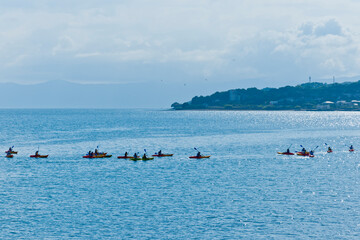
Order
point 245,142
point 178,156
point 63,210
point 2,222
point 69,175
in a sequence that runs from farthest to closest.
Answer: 1. point 245,142
2. point 178,156
3. point 69,175
4. point 63,210
5. point 2,222

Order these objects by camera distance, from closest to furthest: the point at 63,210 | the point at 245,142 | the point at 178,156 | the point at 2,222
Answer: the point at 2,222
the point at 63,210
the point at 178,156
the point at 245,142

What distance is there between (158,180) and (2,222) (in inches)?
1119

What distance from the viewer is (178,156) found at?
354ft

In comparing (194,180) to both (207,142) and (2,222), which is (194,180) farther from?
(207,142)

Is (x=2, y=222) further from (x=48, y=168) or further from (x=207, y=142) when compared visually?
(x=207, y=142)

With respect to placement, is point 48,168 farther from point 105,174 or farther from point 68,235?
point 68,235

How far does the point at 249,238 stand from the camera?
4659cm

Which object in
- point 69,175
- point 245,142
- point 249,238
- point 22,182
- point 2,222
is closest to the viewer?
point 249,238

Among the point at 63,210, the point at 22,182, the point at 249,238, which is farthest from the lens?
the point at 22,182

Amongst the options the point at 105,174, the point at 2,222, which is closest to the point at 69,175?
the point at 105,174

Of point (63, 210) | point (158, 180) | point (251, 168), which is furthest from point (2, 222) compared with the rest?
point (251, 168)

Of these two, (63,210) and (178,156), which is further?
(178,156)

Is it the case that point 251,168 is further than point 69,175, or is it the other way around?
point 251,168

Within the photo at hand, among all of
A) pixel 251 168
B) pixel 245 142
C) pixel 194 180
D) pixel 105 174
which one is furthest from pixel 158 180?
pixel 245 142
